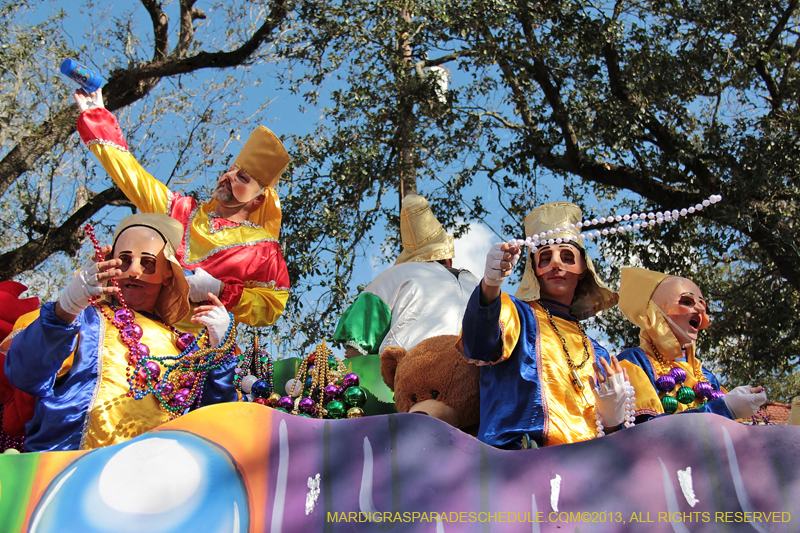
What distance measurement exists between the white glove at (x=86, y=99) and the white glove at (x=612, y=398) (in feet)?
11.4

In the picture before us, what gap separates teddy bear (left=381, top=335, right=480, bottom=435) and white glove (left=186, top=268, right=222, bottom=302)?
126cm

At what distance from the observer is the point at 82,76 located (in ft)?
15.5

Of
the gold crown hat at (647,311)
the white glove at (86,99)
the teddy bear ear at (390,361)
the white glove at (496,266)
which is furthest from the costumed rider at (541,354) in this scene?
the white glove at (86,99)

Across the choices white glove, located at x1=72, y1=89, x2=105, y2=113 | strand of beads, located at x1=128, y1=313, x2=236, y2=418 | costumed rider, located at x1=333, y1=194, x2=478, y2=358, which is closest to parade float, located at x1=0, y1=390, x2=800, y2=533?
strand of beads, located at x1=128, y1=313, x2=236, y2=418

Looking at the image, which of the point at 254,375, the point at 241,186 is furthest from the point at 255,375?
the point at 241,186

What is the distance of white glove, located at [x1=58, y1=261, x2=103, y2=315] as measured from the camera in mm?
2982

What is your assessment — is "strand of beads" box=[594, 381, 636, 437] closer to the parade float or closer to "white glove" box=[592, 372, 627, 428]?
"white glove" box=[592, 372, 627, 428]

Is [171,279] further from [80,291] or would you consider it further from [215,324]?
[80,291]

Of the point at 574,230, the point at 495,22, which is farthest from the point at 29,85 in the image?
the point at 574,230

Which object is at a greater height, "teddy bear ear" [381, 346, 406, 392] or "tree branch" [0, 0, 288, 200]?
"tree branch" [0, 0, 288, 200]

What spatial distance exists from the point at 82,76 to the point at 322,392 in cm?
244

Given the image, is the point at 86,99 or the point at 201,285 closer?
the point at 201,285

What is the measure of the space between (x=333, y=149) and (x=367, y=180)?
1.52 ft

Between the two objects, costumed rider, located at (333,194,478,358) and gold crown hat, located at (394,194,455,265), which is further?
gold crown hat, located at (394,194,455,265)
